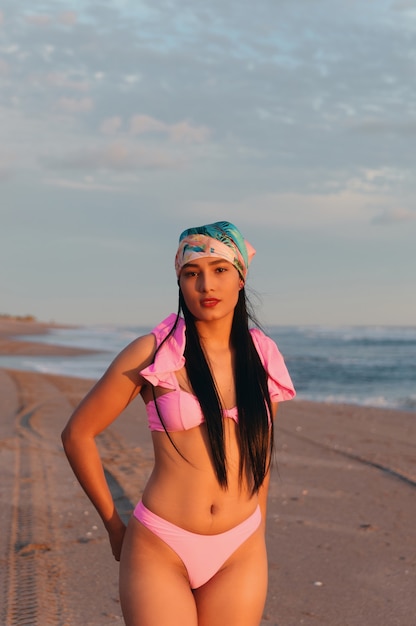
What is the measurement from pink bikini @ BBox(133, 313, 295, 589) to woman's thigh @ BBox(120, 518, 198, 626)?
0.04 m

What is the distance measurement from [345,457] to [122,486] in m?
3.50

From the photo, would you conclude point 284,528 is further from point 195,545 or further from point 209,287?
point 209,287

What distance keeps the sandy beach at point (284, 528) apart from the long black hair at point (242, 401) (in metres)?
2.20

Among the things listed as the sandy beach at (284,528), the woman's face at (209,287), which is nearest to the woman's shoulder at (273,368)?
the woman's face at (209,287)

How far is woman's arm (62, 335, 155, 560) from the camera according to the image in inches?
106

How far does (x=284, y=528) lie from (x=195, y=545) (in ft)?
13.2

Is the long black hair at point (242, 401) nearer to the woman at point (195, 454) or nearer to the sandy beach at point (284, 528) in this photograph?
the woman at point (195, 454)

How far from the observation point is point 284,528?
6.42m

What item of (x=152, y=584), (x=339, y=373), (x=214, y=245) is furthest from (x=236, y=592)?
(x=339, y=373)

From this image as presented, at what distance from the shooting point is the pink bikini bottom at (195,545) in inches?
103

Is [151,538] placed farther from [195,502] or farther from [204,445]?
[204,445]

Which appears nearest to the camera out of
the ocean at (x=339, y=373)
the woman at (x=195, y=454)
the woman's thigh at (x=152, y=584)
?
the woman's thigh at (x=152, y=584)

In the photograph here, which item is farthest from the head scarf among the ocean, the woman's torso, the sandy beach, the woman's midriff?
the ocean

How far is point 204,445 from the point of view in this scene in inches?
105
